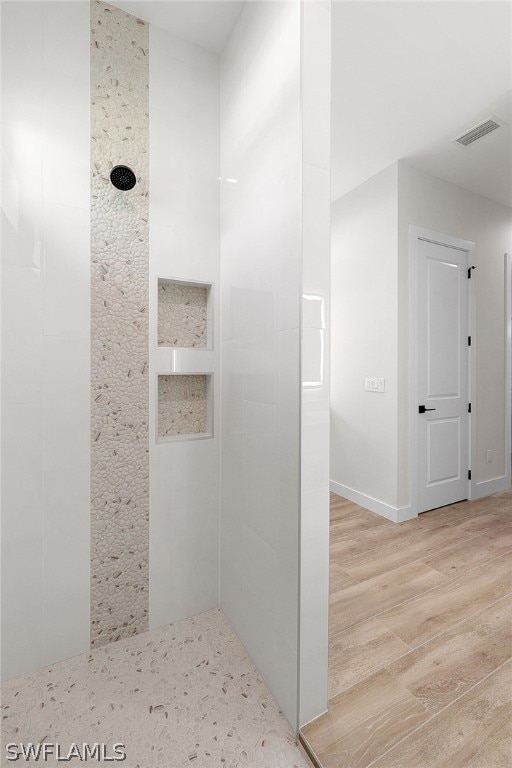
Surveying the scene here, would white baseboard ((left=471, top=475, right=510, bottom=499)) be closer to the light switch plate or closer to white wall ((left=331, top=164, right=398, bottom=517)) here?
white wall ((left=331, top=164, right=398, bottom=517))

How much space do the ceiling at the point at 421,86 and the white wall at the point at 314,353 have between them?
86 cm

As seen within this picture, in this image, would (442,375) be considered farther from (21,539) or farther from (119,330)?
(21,539)

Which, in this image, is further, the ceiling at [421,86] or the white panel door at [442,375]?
the white panel door at [442,375]

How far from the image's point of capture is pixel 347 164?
117 inches

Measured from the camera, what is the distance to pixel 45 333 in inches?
57.4

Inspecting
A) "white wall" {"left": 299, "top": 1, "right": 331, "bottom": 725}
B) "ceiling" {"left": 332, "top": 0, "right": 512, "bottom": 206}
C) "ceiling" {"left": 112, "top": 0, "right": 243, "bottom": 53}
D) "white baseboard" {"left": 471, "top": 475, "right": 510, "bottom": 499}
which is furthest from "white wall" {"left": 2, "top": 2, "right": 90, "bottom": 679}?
"white baseboard" {"left": 471, "top": 475, "right": 510, "bottom": 499}

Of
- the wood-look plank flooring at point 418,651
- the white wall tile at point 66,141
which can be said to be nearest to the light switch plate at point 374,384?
the wood-look plank flooring at point 418,651

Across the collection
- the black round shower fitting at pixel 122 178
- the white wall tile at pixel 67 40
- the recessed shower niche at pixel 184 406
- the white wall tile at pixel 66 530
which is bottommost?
the white wall tile at pixel 66 530

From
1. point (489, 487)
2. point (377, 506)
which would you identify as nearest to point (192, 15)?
point (377, 506)

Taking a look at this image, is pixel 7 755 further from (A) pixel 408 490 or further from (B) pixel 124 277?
(A) pixel 408 490

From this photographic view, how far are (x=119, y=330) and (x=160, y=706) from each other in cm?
145

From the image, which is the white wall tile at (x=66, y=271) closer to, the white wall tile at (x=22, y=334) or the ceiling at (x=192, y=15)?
the white wall tile at (x=22, y=334)

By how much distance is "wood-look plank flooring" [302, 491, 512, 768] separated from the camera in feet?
3.82

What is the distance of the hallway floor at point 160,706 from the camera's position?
1138 millimetres
